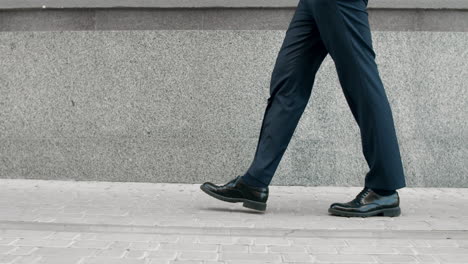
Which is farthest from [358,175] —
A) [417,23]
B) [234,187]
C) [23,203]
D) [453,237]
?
[23,203]

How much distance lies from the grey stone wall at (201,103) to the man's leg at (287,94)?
138 centimetres

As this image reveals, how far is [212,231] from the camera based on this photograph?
12.3ft

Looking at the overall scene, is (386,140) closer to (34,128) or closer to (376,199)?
(376,199)

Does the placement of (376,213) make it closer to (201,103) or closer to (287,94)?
(287,94)

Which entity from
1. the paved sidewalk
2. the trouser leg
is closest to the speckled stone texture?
the paved sidewalk

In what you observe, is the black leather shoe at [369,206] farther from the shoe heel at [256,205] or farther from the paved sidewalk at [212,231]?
the shoe heel at [256,205]

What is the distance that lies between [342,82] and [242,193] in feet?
2.74

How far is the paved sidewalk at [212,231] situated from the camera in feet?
10.6

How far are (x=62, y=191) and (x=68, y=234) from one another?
5.26ft

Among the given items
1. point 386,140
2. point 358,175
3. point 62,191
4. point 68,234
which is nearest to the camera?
point 68,234

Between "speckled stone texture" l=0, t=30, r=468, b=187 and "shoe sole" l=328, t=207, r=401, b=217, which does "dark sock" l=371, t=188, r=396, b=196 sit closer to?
"shoe sole" l=328, t=207, r=401, b=217

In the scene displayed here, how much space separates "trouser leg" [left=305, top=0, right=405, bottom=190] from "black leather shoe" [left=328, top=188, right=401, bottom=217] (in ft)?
0.23

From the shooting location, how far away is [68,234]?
12.1 ft

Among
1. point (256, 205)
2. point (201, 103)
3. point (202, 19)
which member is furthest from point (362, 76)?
point (202, 19)
